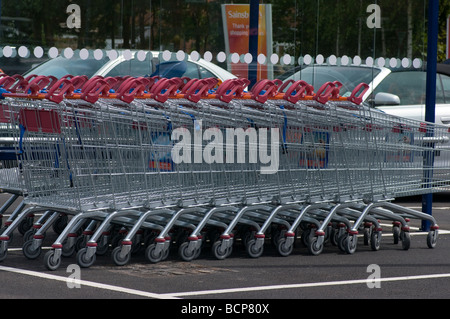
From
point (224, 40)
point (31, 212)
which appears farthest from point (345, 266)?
point (224, 40)

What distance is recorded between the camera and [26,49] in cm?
1127

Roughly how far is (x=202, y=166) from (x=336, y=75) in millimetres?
5283

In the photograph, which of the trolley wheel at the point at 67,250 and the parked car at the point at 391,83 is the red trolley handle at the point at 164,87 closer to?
the trolley wheel at the point at 67,250

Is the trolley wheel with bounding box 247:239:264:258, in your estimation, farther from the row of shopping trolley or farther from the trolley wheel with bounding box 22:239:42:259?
the trolley wheel with bounding box 22:239:42:259

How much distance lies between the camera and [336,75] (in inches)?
484

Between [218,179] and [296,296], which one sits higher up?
[218,179]

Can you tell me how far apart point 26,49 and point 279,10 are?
348 cm

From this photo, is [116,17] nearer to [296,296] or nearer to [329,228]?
[329,228]

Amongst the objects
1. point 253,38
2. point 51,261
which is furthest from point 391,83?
point 51,261

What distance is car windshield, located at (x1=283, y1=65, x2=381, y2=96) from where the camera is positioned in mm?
12195

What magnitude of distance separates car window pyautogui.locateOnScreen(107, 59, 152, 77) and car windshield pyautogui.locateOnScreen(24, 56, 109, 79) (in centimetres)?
20

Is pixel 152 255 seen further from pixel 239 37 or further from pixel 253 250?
pixel 239 37

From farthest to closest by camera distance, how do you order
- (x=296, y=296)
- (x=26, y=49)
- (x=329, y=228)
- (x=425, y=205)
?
1. (x=26, y=49)
2. (x=425, y=205)
3. (x=329, y=228)
4. (x=296, y=296)
